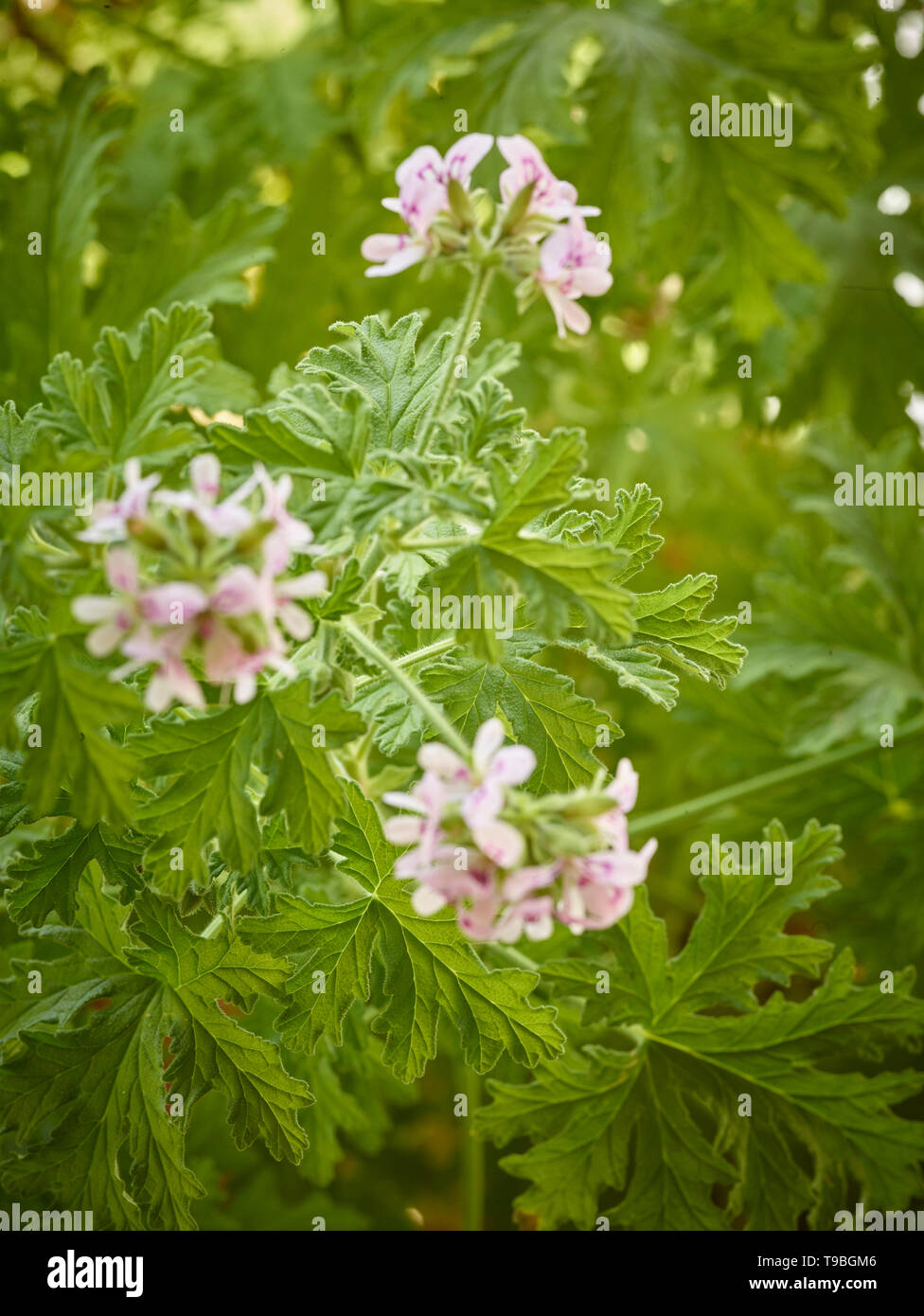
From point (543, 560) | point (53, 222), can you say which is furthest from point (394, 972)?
point (53, 222)

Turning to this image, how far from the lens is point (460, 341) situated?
2.38 ft

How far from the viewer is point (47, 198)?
4.46 feet

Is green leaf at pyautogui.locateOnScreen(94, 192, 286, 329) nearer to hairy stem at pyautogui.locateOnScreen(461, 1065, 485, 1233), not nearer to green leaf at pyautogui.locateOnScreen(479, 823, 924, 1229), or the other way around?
green leaf at pyautogui.locateOnScreen(479, 823, 924, 1229)

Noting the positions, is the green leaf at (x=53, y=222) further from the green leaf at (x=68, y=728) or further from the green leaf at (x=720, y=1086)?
the green leaf at (x=720, y=1086)

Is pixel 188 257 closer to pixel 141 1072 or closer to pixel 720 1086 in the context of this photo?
pixel 141 1072

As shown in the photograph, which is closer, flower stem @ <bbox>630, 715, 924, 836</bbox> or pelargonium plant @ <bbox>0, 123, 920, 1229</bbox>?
pelargonium plant @ <bbox>0, 123, 920, 1229</bbox>

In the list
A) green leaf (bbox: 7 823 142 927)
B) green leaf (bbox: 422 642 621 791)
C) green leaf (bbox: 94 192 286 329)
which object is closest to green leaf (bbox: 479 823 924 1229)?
green leaf (bbox: 422 642 621 791)

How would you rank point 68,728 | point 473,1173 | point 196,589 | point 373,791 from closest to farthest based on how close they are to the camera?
point 196,589
point 68,728
point 373,791
point 473,1173

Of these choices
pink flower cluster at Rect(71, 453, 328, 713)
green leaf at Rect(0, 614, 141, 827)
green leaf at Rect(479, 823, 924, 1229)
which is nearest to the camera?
pink flower cluster at Rect(71, 453, 328, 713)

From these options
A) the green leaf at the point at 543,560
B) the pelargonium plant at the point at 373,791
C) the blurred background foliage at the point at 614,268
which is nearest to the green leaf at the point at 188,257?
the blurred background foliage at the point at 614,268

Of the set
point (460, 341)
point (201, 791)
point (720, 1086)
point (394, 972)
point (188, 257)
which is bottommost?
point (720, 1086)

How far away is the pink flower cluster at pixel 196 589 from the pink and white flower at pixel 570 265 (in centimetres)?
25

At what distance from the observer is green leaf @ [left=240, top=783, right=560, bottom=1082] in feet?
2.86

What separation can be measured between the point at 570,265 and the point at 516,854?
0.38m
